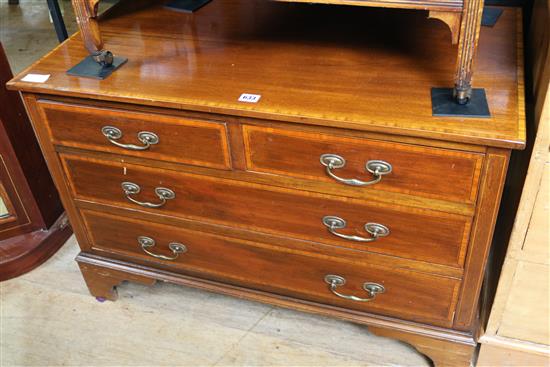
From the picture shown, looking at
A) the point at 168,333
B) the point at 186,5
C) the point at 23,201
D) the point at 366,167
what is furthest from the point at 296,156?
the point at 23,201

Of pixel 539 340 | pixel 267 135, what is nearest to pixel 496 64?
pixel 267 135

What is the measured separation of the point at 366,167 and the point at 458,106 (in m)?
0.22

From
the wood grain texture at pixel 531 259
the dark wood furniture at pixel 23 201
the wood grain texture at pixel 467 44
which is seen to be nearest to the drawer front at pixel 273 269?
the wood grain texture at pixel 531 259

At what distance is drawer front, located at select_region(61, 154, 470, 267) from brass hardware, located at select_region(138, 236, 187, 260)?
11 cm

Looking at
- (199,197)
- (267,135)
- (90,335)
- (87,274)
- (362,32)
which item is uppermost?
(362,32)

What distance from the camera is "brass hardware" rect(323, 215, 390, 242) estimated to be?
1.32m

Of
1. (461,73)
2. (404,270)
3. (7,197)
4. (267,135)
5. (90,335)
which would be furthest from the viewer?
(7,197)

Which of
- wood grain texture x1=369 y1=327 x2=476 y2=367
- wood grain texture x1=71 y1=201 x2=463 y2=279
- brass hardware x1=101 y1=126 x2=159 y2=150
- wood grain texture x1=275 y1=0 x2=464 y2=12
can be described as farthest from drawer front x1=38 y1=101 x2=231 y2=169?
wood grain texture x1=369 y1=327 x2=476 y2=367

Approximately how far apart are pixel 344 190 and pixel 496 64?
437 millimetres

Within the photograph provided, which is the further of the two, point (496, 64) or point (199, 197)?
point (199, 197)

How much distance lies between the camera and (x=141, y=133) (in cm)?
137

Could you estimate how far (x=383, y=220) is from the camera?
131 centimetres

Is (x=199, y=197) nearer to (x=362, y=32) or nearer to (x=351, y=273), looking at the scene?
(x=351, y=273)

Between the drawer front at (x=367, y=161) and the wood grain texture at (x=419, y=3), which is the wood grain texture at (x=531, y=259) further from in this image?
the wood grain texture at (x=419, y=3)
